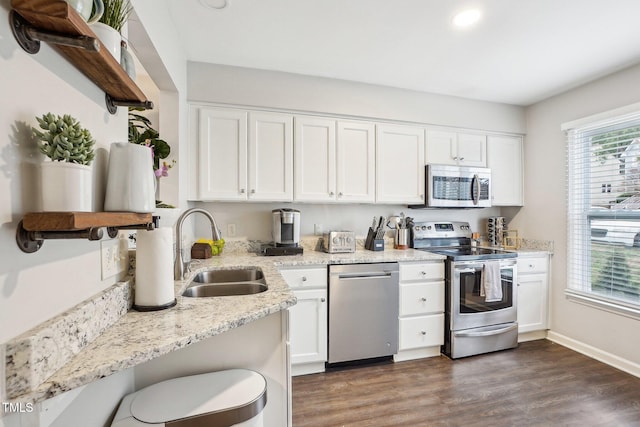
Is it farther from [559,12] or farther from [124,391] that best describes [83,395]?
[559,12]

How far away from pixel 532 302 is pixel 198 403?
3.29 m

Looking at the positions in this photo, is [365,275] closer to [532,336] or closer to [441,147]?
[441,147]

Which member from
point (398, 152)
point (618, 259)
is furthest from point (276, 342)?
point (618, 259)

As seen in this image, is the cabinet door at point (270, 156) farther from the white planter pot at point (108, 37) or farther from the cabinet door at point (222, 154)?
the white planter pot at point (108, 37)

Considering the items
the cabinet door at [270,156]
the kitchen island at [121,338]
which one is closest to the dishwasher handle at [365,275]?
the cabinet door at [270,156]

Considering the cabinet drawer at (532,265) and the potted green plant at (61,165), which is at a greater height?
the potted green plant at (61,165)

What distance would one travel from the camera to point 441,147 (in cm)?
308

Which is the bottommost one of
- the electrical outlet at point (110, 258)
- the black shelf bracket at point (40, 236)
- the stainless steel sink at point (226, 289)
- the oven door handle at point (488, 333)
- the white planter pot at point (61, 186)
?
the oven door handle at point (488, 333)

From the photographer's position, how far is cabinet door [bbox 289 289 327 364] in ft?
7.51

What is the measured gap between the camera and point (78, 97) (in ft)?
2.84

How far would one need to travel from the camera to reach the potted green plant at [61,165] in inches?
26.1

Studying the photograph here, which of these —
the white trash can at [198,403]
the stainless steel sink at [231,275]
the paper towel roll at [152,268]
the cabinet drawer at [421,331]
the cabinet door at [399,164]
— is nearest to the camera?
the white trash can at [198,403]

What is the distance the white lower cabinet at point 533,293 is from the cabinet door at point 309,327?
2.08 metres

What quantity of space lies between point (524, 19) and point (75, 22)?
242cm
